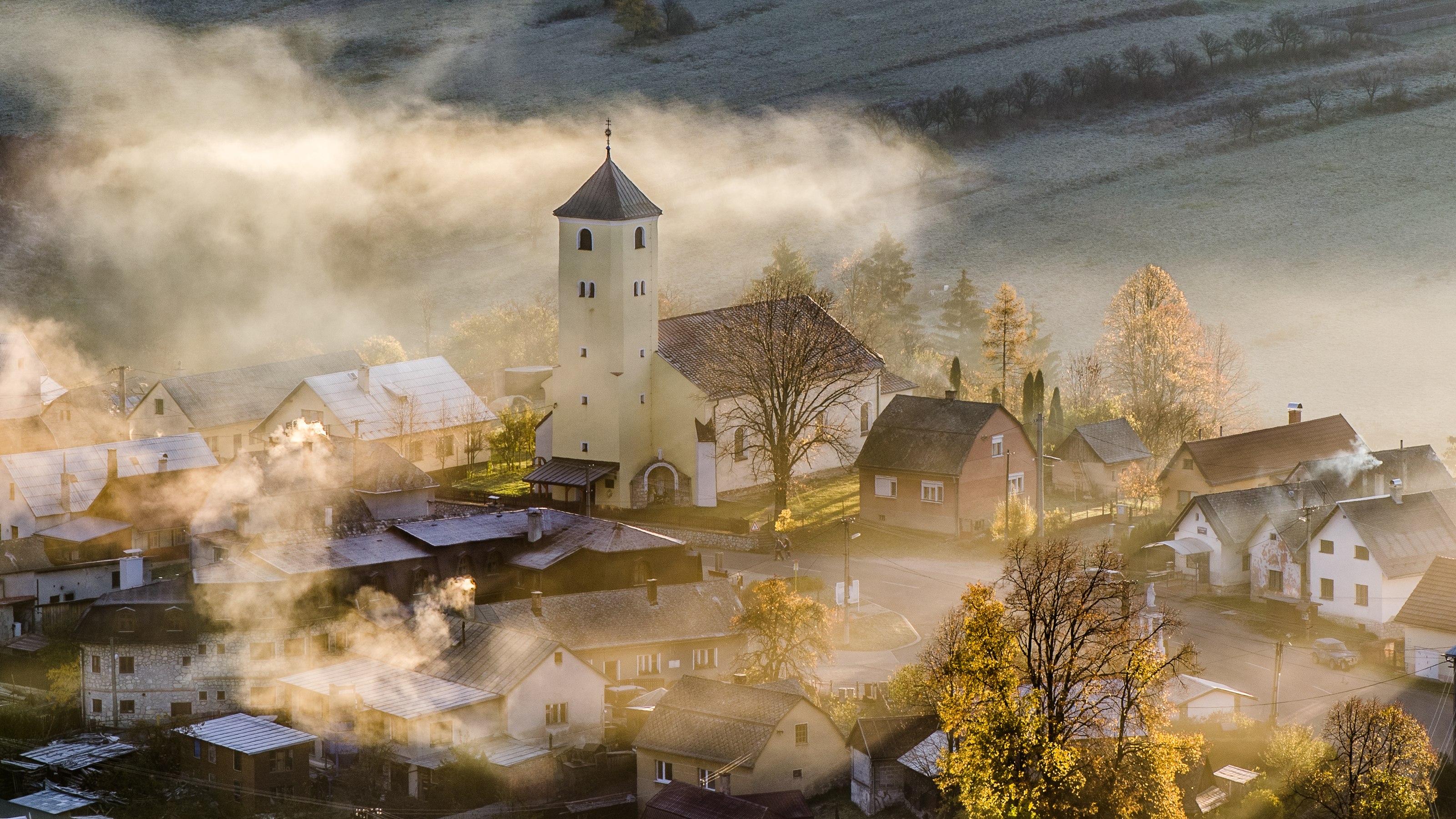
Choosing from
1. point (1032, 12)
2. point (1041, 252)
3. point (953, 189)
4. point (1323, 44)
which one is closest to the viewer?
point (1041, 252)

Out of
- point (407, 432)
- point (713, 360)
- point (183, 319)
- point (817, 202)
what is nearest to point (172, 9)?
point (183, 319)

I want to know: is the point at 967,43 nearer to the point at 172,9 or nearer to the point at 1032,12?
Answer: the point at 1032,12

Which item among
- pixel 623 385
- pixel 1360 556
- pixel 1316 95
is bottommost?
pixel 1360 556

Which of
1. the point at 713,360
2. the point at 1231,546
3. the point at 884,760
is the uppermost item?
the point at 713,360

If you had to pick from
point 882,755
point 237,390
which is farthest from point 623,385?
point 882,755

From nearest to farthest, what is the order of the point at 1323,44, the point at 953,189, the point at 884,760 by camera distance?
the point at 884,760 → the point at 953,189 → the point at 1323,44

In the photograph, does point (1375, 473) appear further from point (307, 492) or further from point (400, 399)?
point (400, 399)

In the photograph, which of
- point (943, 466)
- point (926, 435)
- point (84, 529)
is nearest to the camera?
point (84, 529)
